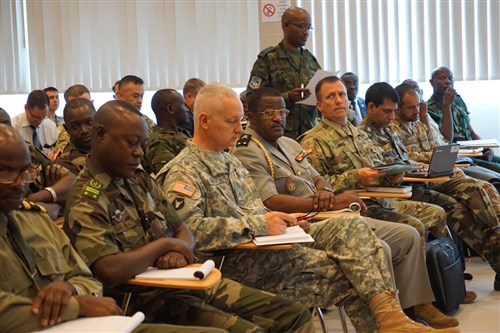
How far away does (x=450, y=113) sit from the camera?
6773mm

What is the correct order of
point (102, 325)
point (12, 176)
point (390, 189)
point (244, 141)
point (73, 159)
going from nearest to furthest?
point (102, 325) → point (12, 176) → point (73, 159) → point (244, 141) → point (390, 189)

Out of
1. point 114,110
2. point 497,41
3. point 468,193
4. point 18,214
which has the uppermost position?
point 497,41

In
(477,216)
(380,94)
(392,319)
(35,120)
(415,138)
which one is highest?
(380,94)

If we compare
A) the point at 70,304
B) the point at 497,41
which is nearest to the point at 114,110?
the point at 70,304

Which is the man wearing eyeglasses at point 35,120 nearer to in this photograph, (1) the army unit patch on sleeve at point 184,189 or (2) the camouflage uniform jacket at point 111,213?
(1) the army unit patch on sleeve at point 184,189

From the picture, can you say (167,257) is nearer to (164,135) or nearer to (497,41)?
(164,135)

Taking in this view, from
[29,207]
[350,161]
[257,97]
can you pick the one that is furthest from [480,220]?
[29,207]

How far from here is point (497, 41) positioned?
26.0ft

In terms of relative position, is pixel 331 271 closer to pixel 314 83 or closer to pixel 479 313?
pixel 479 313

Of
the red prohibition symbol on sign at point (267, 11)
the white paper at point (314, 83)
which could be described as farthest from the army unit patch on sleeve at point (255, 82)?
the red prohibition symbol on sign at point (267, 11)

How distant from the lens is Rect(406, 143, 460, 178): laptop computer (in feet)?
14.8

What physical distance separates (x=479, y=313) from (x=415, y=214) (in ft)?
2.27

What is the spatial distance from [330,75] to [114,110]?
2436 mm

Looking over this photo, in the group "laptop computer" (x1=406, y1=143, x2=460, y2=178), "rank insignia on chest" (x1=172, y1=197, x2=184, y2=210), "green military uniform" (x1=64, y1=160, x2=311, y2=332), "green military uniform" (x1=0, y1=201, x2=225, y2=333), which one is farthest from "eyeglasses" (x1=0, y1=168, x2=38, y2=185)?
"laptop computer" (x1=406, y1=143, x2=460, y2=178)
